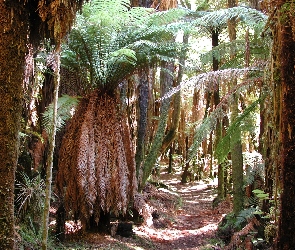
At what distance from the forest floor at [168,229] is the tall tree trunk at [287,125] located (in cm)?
347

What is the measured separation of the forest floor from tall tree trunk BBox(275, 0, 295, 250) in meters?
3.47

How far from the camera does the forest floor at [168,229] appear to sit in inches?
205

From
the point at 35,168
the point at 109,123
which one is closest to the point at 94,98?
the point at 109,123

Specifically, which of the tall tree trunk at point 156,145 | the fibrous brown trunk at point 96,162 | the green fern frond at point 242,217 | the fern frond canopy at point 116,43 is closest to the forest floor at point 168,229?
the fibrous brown trunk at point 96,162

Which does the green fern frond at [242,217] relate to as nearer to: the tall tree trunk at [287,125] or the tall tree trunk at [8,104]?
the tall tree trunk at [287,125]

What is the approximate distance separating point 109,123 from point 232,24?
3990 millimetres

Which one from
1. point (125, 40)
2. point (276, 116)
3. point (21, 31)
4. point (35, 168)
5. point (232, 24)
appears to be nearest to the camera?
point (276, 116)

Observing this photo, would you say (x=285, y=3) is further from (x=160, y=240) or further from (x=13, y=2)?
(x=160, y=240)

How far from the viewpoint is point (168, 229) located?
23.0ft

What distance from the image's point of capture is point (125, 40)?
558cm

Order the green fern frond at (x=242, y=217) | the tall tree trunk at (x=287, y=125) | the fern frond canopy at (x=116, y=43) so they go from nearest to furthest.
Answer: the tall tree trunk at (x=287, y=125) → the fern frond canopy at (x=116, y=43) → the green fern frond at (x=242, y=217)

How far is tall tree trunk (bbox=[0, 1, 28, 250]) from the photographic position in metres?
2.16

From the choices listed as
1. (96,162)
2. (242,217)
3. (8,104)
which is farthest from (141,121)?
(8,104)

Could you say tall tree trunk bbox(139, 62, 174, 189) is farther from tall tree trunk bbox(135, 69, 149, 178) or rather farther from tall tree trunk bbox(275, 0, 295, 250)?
tall tree trunk bbox(275, 0, 295, 250)
